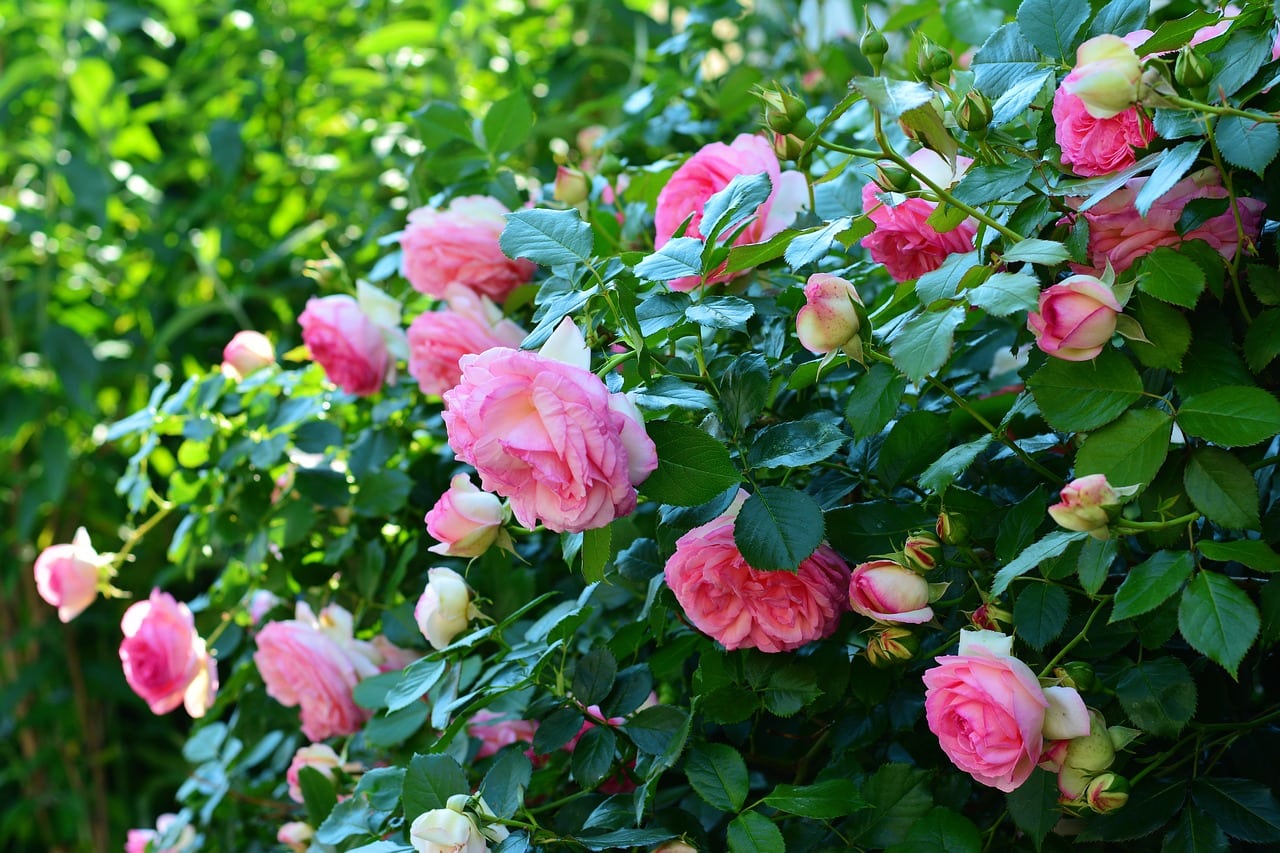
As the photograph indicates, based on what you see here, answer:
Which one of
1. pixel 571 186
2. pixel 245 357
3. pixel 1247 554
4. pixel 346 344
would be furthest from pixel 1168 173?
pixel 245 357

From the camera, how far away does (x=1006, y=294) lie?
43 centimetres

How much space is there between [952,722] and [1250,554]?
12cm

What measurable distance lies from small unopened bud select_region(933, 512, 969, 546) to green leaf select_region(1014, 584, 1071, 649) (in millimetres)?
34

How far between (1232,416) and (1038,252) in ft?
0.30

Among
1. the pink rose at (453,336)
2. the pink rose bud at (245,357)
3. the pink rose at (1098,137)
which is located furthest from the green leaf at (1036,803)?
the pink rose bud at (245,357)

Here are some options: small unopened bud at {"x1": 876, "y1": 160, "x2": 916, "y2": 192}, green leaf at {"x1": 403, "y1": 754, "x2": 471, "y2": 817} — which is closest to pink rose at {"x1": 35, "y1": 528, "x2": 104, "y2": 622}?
green leaf at {"x1": 403, "y1": 754, "x2": 471, "y2": 817}

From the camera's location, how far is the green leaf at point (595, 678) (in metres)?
0.55

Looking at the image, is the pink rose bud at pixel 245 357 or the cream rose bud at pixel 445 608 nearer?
the cream rose bud at pixel 445 608

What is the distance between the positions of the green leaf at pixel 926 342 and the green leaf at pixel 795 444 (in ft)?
0.15

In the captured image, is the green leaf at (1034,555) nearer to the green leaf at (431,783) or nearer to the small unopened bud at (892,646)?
the small unopened bud at (892,646)

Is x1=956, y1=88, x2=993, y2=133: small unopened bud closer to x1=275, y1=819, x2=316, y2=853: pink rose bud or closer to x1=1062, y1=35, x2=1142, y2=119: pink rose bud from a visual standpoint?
x1=1062, y1=35, x2=1142, y2=119: pink rose bud

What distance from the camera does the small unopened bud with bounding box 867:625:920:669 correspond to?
478 mm

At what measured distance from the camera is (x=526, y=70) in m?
1.23

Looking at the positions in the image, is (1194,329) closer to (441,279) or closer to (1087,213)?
(1087,213)
